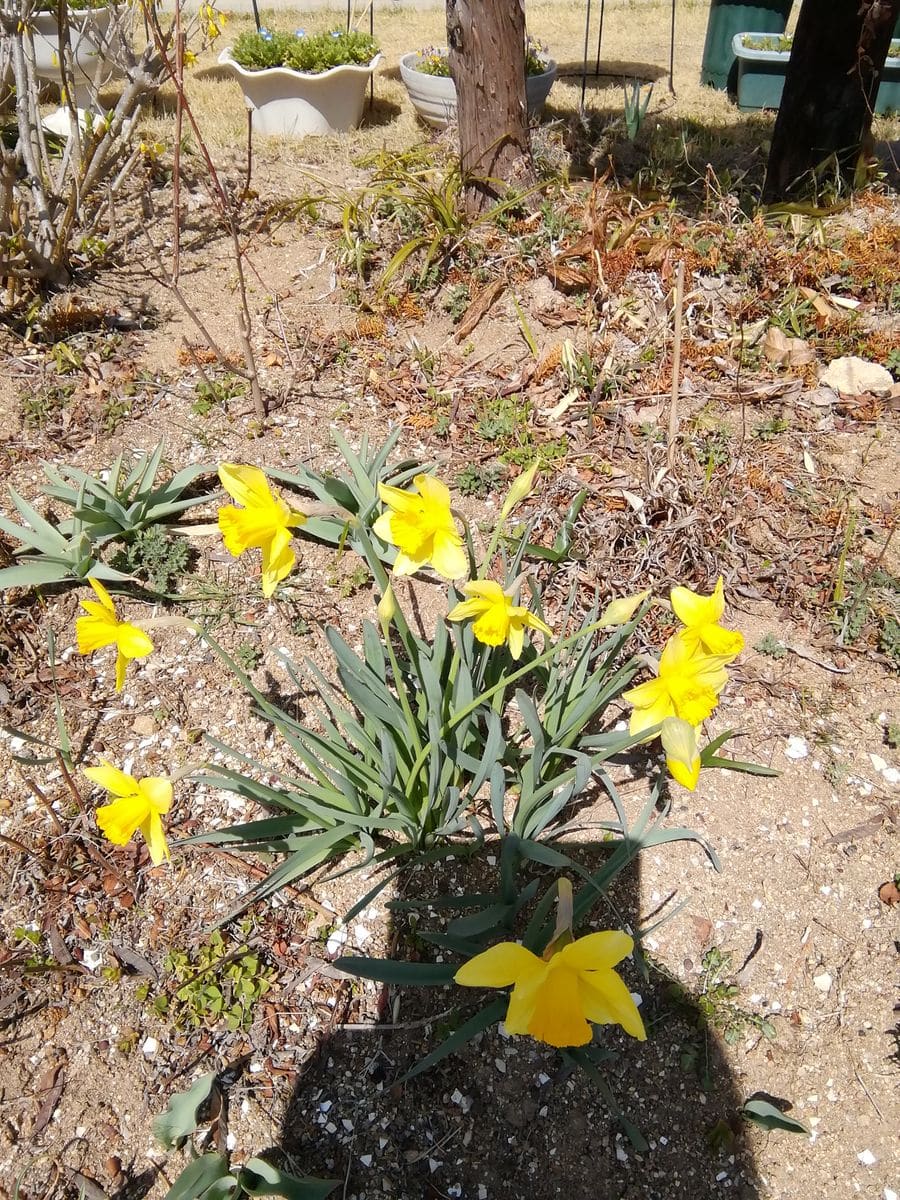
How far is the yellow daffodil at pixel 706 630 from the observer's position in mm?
1277

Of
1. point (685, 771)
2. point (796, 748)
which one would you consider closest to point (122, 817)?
point (685, 771)

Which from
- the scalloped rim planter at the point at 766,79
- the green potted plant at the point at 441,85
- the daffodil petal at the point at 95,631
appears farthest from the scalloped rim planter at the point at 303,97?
the daffodil petal at the point at 95,631

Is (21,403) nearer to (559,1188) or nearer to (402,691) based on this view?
(402,691)

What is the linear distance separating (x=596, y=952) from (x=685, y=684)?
44cm

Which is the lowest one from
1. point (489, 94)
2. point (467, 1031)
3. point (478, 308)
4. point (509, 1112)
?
point (509, 1112)

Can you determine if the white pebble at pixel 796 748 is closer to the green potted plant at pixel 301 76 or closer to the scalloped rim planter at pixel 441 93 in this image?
the scalloped rim planter at pixel 441 93

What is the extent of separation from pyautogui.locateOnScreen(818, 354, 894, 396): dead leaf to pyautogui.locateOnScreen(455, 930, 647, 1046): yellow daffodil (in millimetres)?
2569

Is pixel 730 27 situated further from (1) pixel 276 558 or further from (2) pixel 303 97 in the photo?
(1) pixel 276 558

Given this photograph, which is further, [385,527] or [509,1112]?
[509,1112]

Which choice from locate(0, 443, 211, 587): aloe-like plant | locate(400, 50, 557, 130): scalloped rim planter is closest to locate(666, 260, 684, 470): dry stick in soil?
locate(0, 443, 211, 587): aloe-like plant

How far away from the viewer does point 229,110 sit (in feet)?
19.0

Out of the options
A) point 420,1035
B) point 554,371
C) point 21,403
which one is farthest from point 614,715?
point 21,403

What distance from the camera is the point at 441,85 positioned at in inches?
191

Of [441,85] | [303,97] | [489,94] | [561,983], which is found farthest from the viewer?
[303,97]
